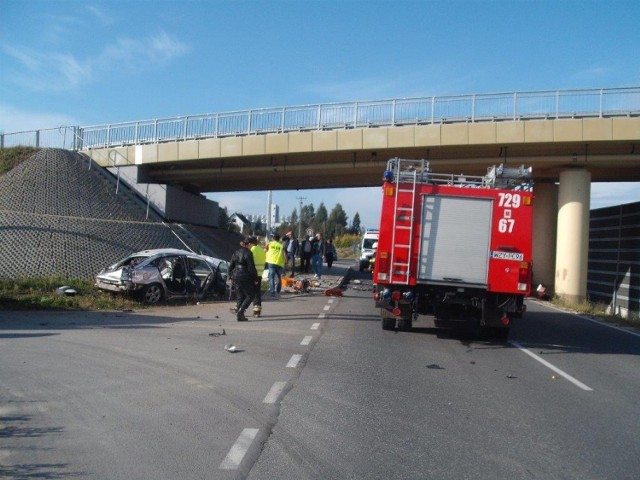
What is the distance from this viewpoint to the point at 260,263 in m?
17.1

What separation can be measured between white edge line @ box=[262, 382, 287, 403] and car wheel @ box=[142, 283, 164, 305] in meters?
8.74

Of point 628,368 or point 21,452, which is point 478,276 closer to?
point 628,368

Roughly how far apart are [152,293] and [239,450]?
11084mm

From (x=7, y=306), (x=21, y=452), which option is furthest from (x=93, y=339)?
(x=21, y=452)

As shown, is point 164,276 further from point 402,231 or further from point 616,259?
point 616,259

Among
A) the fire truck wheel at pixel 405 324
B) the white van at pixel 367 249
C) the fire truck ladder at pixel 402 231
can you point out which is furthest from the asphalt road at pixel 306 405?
the white van at pixel 367 249

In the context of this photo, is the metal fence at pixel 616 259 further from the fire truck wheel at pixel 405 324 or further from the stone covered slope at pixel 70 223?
the stone covered slope at pixel 70 223

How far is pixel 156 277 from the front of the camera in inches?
611

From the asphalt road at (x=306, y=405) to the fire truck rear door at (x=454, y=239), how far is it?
1314 mm

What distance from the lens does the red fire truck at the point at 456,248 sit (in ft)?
37.3

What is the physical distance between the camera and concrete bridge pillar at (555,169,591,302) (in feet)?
76.6

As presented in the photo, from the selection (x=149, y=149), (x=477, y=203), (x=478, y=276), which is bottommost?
(x=478, y=276)

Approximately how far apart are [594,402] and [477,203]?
4990 millimetres

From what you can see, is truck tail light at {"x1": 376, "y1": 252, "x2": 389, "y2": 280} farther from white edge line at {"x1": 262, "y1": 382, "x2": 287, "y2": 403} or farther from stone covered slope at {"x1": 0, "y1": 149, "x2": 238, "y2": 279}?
stone covered slope at {"x1": 0, "y1": 149, "x2": 238, "y2": 279}
